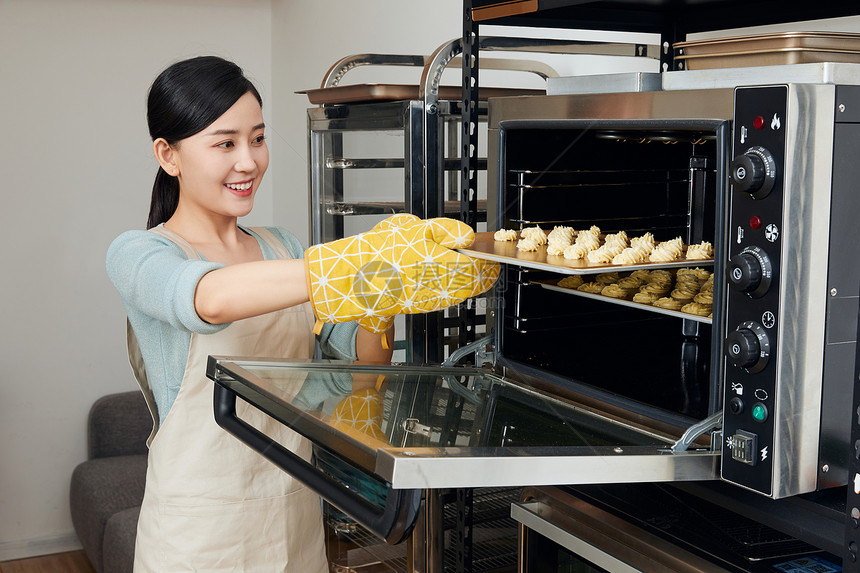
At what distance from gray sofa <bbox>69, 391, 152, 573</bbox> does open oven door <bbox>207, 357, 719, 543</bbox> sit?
1.69 meters

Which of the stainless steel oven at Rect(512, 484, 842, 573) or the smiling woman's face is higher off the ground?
the smiling woman's face

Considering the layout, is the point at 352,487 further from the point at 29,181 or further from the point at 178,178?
the point at 29,181

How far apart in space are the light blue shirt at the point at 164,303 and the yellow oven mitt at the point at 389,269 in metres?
0.17

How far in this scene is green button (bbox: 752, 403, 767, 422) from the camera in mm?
750

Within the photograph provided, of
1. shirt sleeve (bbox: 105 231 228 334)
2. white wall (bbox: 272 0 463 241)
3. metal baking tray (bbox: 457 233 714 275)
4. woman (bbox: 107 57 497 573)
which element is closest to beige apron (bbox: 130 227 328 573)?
woman (bbox: 107 57 497 573)

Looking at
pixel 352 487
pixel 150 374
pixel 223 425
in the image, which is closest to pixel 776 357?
pixel 352 487

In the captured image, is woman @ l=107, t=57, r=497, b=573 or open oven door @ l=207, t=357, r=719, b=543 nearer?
open oven door @ l=207, t=357, r=719, b=543

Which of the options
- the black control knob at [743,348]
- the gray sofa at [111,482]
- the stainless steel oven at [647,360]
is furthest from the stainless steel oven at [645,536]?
the gray sofa at [111,482]

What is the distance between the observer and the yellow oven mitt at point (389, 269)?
1.05 meters

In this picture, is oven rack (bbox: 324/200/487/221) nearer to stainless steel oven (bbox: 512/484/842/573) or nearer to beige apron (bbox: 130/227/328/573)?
beige apron (bbox: 130/227/328/573)

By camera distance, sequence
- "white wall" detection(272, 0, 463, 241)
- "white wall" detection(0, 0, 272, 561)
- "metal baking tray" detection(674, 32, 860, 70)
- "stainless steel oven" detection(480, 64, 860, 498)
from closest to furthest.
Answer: "stainless steel oven" detection(480, 64, 860, 498) → "metal baking tray" detection(674, 32, 860, 70) → "white wall" detection(272, 0, 463, 241) → "white wall" detection(0, 0, 272, 561)

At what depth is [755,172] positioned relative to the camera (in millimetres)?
729

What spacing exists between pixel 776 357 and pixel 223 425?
65 centimetres

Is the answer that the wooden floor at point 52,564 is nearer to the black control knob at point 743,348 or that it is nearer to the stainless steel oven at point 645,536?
the stainless steel oven at point 645,536
